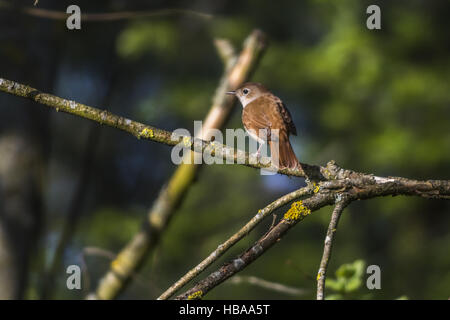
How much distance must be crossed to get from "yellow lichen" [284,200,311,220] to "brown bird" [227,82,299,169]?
1.33 meters

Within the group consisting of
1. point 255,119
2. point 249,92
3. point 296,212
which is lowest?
point 296,212

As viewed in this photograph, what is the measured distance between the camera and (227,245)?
2189 mm

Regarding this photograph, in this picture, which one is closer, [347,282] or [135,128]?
[135,128]

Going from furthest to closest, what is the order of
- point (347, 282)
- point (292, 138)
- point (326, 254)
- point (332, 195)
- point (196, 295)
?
point (292, 138)
point (347, 282)
point (332, 195)
point (326, 254)
point (196, 295)

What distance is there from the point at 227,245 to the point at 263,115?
2285 mm

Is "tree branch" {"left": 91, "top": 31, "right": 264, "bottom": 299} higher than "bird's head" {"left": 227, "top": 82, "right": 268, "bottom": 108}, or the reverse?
"bird's head" {"left": 227, "top": 82, "right": 268, "bottom": 108}

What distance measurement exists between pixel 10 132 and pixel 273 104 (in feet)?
6.86

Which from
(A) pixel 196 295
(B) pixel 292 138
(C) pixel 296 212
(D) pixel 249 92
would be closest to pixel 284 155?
(C) pixel 296 212

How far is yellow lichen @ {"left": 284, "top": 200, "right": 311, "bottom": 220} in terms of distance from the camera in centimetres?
225

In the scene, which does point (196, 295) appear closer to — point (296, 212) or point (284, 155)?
point (296, 212)

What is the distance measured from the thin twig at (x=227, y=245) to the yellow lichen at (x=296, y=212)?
60 millimetres

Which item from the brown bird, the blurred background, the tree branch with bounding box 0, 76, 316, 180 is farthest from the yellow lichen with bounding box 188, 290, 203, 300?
the blurred background

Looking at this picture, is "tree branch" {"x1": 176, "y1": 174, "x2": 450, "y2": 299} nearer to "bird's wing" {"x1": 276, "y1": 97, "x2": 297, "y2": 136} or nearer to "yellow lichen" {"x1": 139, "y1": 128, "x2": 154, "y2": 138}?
"yellow lichen" {"x1": 139, "y1": 128, "x2": 154, "y2": 138}

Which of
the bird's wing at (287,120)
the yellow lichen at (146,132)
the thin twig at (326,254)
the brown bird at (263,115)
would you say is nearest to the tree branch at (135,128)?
the yellow lichen at (146,132)
